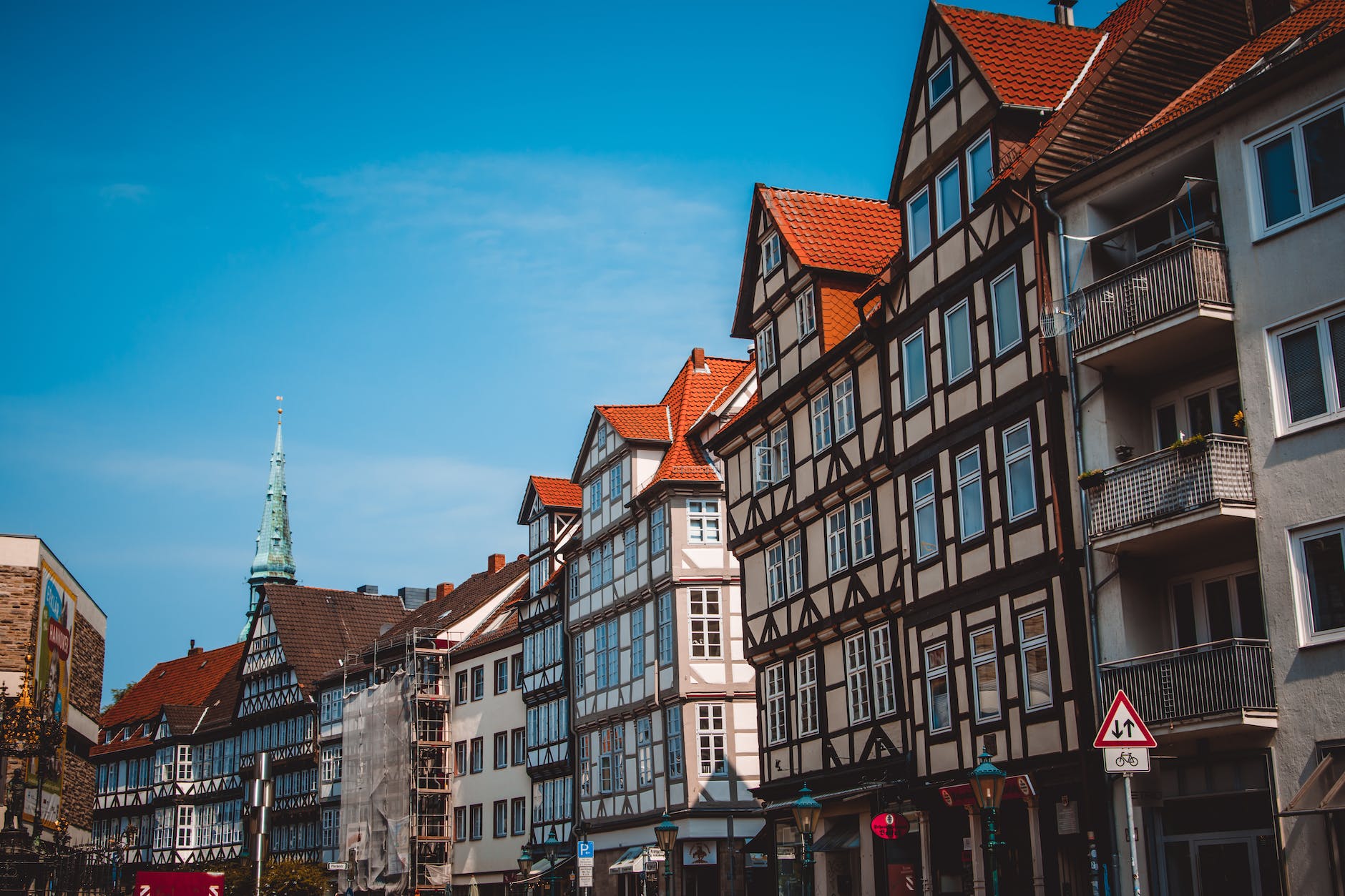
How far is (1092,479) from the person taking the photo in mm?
21641

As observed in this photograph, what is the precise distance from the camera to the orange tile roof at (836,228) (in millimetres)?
33625

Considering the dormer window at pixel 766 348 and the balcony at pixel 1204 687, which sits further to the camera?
the dormer window at pixel 766 348

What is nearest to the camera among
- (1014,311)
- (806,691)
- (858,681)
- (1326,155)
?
(1326,155)

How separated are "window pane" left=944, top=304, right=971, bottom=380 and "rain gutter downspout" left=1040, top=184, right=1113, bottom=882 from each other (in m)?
2.99

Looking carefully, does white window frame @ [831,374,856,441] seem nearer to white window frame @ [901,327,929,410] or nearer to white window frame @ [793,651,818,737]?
white window frame @ [901,327,929,410]

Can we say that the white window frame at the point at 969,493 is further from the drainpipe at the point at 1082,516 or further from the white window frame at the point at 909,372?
the drainpipe at the point at 1082,516

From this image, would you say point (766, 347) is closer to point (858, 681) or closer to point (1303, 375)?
point (858, 681)

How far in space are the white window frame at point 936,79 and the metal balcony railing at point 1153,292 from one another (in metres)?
6.62

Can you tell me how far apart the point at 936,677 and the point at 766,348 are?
11438 mm

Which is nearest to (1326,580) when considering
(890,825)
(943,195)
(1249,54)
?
(1249,54)

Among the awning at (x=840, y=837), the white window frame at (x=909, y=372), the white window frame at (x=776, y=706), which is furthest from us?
the white window frame at (x=776, y=706)

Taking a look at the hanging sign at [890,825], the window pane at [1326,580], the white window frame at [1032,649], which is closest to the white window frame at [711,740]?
the hanging sign at [890,825]

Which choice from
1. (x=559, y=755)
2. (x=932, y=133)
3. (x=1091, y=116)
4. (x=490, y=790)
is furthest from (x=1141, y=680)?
(x=490, y=790)

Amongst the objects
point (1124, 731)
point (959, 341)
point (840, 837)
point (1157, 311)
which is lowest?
point (840, 837)
